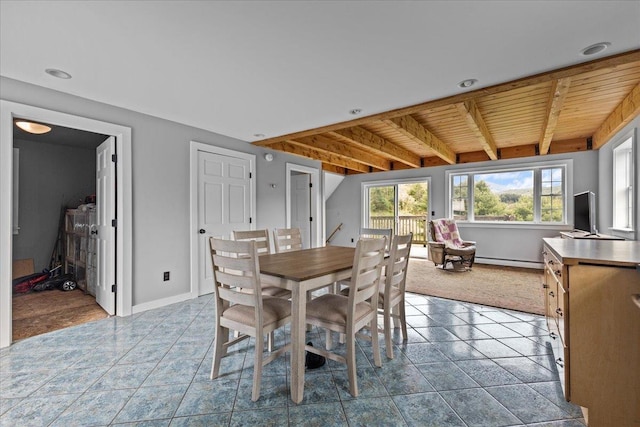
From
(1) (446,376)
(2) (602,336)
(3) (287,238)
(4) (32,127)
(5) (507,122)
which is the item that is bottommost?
(1) (446,376)

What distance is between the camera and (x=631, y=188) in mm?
3270

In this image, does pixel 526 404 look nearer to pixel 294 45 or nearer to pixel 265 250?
pixel 265 250

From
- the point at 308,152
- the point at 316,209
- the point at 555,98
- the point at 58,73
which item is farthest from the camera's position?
the point at 316,209

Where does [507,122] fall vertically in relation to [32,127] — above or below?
above

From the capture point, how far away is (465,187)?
20.2 ft

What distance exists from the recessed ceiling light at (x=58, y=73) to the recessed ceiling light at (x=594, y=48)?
152 inches

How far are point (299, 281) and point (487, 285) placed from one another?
12.2 feet

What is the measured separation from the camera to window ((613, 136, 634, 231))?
3598 millimetres

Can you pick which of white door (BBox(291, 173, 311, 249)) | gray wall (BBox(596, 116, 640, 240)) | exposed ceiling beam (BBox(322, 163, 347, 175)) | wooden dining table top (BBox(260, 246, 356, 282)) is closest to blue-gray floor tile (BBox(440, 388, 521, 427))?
wooden dining table top (BBox(260, 246, 356, 282))

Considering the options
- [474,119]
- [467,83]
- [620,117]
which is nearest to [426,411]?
[467,83]

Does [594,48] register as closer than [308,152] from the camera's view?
Yes

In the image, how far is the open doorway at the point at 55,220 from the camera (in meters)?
3.60

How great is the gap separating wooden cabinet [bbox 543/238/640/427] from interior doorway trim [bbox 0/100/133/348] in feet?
12.1

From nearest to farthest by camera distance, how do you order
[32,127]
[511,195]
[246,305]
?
1. [246,305]
2. [32,127]
3. [511,195]
